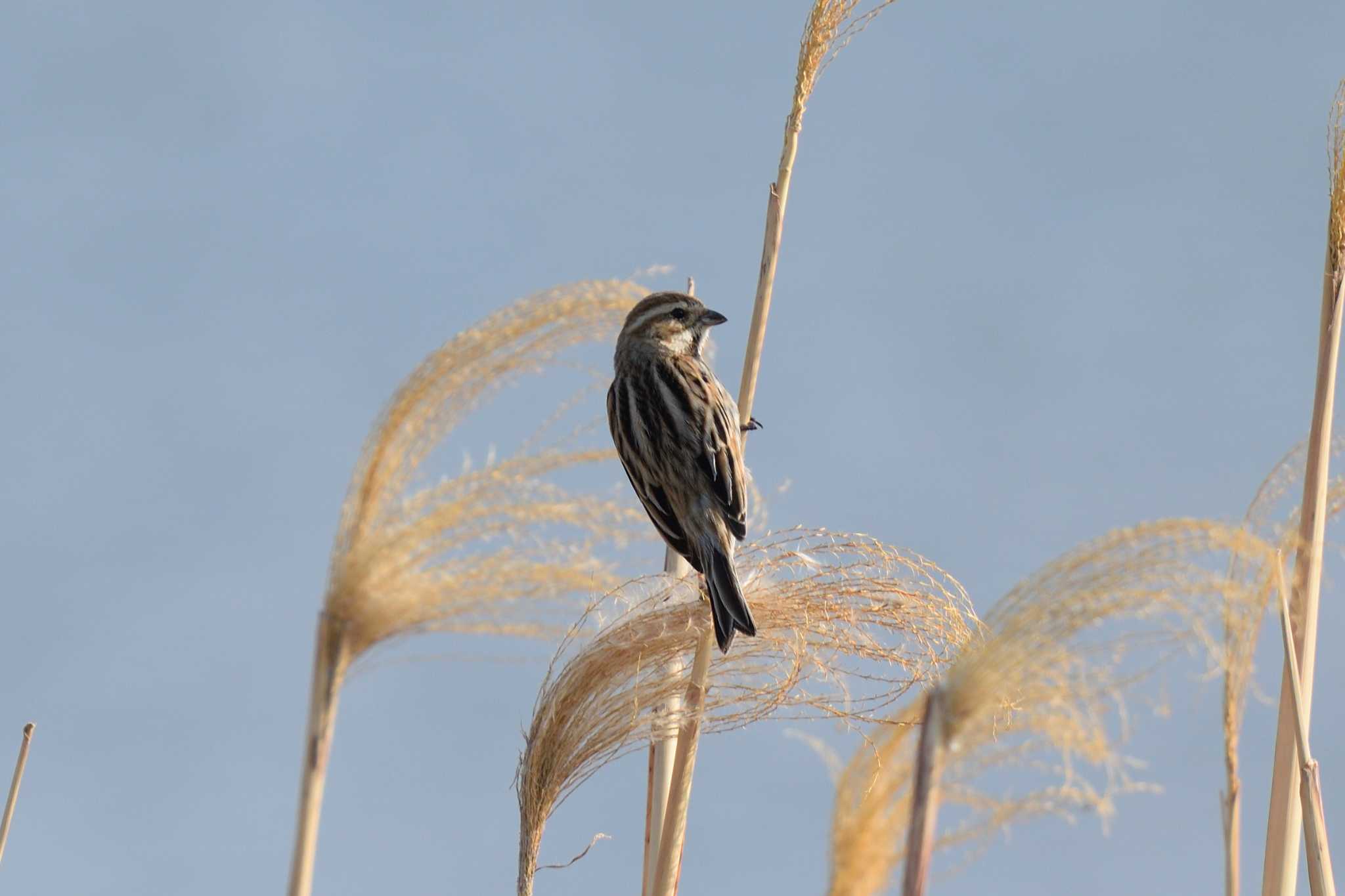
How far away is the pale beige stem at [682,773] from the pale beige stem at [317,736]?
0.91m

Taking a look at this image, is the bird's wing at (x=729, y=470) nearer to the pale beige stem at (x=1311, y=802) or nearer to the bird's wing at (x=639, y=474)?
the bird's wing at (x=639, y=474)

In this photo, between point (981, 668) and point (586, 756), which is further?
point (586, 756)

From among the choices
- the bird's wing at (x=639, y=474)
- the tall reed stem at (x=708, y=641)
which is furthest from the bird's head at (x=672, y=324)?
the tall reed stem at (x=708, y=641)

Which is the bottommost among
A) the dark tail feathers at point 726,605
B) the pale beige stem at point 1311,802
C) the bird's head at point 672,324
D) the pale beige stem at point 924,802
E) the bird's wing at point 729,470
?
the pale beige stem at point 924,802

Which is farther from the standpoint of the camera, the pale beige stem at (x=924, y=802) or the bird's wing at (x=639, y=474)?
the bird's wing at (x=639, y=474)

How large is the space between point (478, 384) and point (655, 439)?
2.38 ft

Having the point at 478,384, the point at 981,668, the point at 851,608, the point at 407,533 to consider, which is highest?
the point at 478,384

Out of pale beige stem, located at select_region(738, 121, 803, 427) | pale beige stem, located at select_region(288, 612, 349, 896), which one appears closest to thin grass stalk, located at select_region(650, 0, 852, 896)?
pale beige stem, located at select_region(738, 121, 803, 427)

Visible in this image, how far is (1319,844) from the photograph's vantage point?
11.2 ft

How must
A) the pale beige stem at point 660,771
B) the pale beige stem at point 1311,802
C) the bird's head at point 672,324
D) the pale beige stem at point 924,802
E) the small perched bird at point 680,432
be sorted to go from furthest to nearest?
the bird's head at point 672,324, the small perched bird at point 680,432, the pale beige stem at point 660,771, the pale beige stem at point 1311,802, the pale beige stem at point 924,802

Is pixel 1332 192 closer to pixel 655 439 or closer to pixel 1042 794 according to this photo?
pixel 1042 794

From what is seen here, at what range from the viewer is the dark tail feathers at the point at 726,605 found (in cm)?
401

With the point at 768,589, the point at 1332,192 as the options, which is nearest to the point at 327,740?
the point at 768,589

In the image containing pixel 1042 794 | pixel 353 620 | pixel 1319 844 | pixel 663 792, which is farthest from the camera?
pixel 353 620
